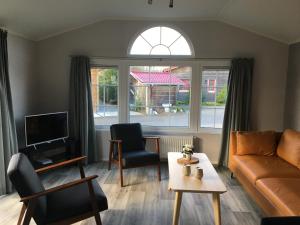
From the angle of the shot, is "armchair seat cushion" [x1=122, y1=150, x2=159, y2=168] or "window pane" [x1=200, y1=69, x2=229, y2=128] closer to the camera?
"armchair seat cushion" [x1=122, y1=150, x2=159, y2=168]

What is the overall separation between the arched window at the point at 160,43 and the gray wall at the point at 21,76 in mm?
1694

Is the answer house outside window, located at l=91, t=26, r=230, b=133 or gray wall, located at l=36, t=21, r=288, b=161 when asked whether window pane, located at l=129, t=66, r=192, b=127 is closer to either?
house outside window, located at l=91, t=26, r=230, b=133

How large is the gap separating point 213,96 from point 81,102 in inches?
89.7

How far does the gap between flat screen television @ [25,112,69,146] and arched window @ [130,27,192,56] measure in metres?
1.67

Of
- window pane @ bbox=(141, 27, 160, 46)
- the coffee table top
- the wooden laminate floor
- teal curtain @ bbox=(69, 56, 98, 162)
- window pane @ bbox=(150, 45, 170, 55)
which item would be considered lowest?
the wooden laminate floor

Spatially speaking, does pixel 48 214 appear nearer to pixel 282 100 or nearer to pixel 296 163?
pixel 296 163

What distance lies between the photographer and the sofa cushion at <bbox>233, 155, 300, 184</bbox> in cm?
289

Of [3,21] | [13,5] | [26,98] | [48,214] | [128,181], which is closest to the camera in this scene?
[48,214]

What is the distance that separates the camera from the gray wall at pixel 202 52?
4.30 meters

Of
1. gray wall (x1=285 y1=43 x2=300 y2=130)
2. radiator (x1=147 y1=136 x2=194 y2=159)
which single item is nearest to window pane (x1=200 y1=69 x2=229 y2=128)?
radiator (x1=147 y1=136 x2=194 y2=159)

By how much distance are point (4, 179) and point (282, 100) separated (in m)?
4.36

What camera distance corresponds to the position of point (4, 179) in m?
3.25

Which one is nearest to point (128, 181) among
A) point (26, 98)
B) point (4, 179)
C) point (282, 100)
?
point (4, 179)

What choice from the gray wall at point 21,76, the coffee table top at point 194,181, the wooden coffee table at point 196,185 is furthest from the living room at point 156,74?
the wooden coffee table at point 196,185
